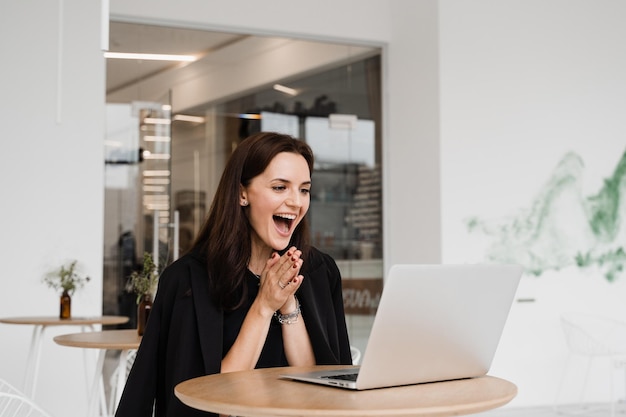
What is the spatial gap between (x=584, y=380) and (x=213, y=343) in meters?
6.10

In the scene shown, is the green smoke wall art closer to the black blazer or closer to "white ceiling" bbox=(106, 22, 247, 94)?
"white ceiling" bbox=(106, 22, 247, 94)

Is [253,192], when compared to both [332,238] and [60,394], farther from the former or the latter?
[332,238]

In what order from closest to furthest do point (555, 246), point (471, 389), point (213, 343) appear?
1. point (471, 389)
2. point (213, 343)
3. point (555, 246)

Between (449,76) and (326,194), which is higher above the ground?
(449,76)

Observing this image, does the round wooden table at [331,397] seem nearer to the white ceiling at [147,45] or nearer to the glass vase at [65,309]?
the glass vase at [65,309]

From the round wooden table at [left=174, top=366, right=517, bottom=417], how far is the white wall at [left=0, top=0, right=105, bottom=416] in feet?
15.7

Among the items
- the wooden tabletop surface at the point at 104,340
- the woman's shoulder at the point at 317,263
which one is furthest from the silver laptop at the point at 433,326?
the wooden tabletop surface at the point at 104,340

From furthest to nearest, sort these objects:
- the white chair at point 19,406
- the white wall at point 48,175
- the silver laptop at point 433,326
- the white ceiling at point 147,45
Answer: the white ceiling at point 147,45, the white wall at point 48,175, the white chair at point 19,406, the silver laptop at point 433,326

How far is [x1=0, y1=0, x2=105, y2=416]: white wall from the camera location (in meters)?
6.51

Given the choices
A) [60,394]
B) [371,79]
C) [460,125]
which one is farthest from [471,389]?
[371,79]

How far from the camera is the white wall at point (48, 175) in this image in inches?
256

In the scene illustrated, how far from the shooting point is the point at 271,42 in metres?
7.76

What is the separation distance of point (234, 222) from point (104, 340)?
200 cm

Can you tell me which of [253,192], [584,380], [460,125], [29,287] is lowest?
[584,380]
